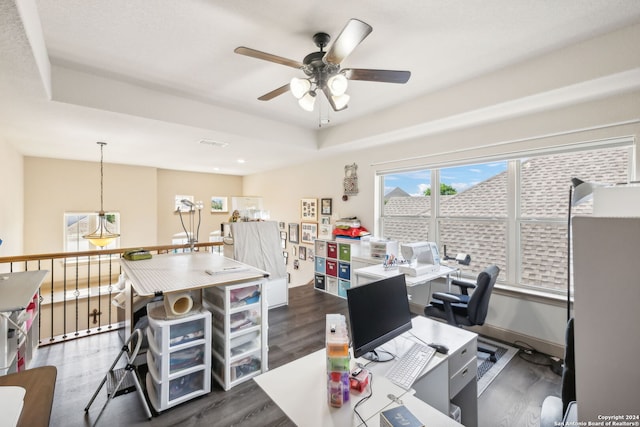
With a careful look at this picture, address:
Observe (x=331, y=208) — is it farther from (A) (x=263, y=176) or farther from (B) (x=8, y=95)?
(B) (x=8, y=95)

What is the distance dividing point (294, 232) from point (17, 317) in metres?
4.34

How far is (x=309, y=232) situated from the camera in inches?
222

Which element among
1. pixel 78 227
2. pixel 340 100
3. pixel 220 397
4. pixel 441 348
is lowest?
pixel 220 397

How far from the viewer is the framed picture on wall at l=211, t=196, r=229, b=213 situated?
296 inches

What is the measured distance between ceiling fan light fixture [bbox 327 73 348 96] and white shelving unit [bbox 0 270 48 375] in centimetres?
242

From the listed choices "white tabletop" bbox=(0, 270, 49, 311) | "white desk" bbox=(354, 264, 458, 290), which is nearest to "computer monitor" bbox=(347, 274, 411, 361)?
"white desk" bbox=(354, 264, 458, 290)

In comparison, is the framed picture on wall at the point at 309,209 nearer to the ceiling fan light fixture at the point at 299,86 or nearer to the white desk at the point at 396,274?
the white desk at the point at 396,274

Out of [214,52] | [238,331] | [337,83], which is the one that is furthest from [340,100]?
[238,331]

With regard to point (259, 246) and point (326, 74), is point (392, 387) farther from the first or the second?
point (259, 246)

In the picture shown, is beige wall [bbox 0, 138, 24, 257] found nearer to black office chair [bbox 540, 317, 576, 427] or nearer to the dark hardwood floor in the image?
the dark hardwood floor

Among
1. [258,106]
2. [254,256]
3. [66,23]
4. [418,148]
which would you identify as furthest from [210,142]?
[418,148]

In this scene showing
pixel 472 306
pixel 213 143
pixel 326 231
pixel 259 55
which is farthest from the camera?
pixel 326 231

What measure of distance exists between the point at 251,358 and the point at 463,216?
302cm

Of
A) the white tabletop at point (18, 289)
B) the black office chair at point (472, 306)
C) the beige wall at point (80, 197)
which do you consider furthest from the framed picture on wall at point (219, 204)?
the black office chair at point (472, 306)
